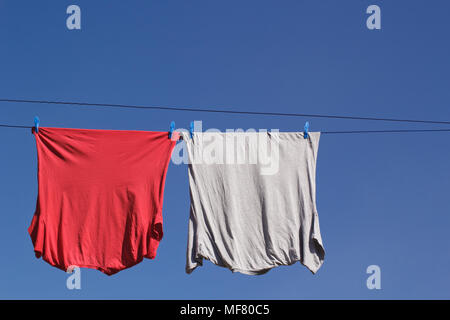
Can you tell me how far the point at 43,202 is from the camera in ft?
25.1

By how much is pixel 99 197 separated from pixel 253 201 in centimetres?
182

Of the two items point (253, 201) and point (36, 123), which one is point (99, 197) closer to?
point (36, 123)

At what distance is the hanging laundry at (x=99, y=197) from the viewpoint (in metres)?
7.58

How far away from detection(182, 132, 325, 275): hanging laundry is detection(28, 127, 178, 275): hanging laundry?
0.47 meters

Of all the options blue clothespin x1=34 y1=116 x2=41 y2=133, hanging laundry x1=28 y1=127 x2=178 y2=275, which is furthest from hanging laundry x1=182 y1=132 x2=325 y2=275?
blue clothespin x1=34 y1=116 x2=41 y2=133

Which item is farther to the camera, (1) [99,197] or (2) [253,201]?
(2) [253,201]

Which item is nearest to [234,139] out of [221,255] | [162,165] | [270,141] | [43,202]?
[270,141]

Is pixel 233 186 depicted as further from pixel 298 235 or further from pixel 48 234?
pixel 48 234

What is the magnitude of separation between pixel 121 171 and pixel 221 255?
154 cm

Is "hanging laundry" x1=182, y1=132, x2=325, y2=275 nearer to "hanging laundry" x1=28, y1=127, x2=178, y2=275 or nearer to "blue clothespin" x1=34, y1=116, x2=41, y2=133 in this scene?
"hanging laundry" x1=28, y1=127, x2=178, y2=275

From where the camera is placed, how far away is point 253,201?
7.92 meters

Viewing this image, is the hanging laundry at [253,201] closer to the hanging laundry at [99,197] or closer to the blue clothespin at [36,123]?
the hanging laundry at [99,197]

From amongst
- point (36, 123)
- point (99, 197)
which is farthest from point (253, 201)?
point (36, 123)

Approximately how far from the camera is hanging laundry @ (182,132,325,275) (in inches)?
303
